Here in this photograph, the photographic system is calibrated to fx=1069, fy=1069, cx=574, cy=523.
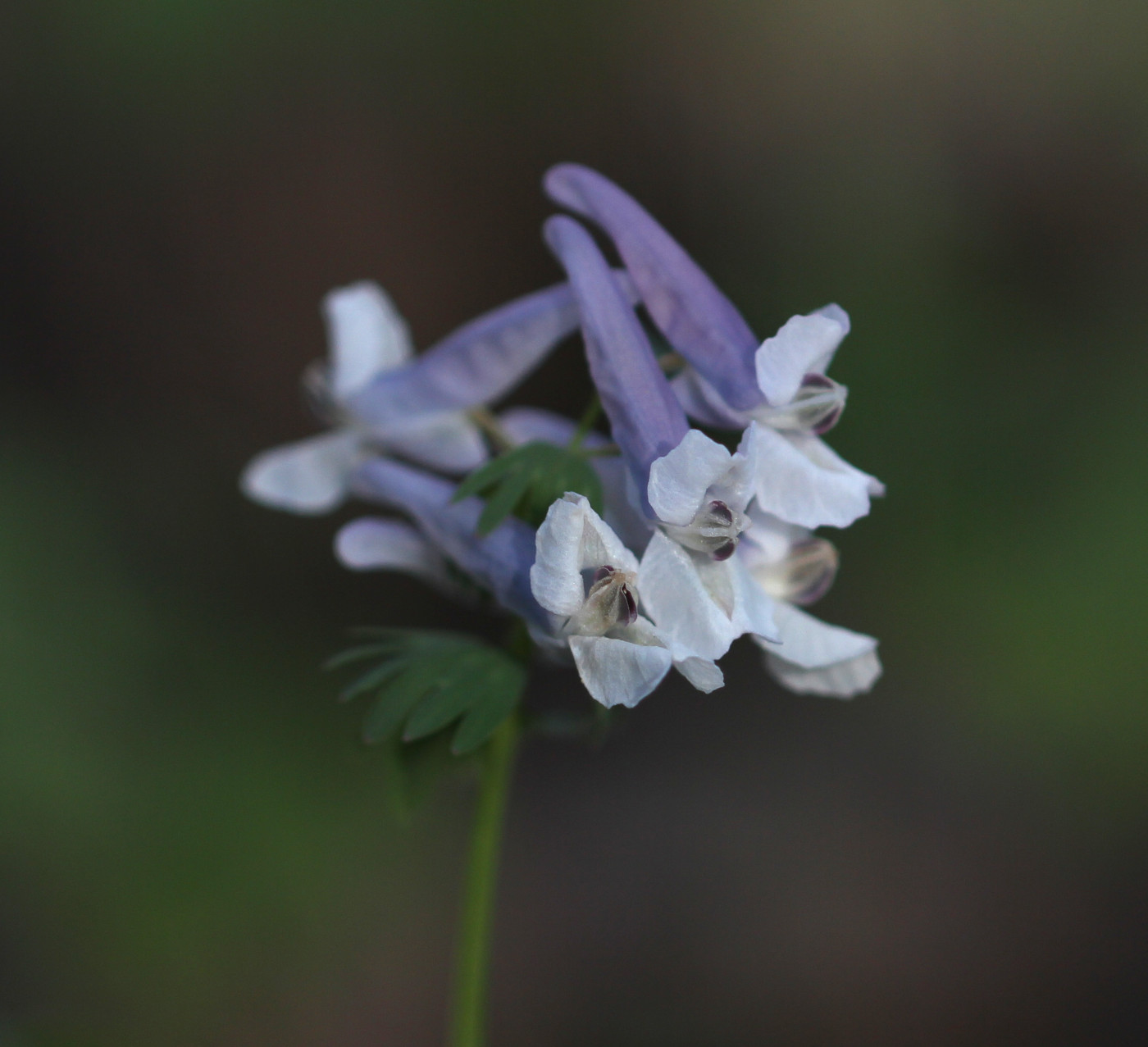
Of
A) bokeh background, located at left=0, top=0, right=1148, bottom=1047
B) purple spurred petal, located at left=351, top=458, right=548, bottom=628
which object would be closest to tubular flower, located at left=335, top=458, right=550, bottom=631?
purple spurred petal, located at left=351, top=458, right=548, bottom=628

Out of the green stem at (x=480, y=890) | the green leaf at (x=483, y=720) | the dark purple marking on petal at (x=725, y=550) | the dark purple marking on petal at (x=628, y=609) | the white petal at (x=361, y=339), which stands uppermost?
the white petal at (x=361, y=339)

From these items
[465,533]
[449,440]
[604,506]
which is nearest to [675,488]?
[604,506]

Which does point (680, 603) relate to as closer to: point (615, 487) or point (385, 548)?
point (615, 487)

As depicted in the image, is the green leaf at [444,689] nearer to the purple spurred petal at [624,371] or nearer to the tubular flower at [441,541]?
the tubular flower at [441,541]

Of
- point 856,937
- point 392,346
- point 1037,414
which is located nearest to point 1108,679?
point 1037,414

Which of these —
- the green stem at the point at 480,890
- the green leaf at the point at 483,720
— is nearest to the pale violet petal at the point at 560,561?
the green leaf at the point at 483,720

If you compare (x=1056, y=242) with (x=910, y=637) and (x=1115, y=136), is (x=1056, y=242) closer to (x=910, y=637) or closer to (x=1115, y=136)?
(x=1115, y=136)

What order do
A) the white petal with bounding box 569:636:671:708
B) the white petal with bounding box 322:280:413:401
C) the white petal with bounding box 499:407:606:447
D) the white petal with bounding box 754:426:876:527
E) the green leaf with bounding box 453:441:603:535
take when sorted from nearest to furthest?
1. the white petal with bounding box 569:636:671:708
2. the white petal with bounding box 754:426:876:527
3. the green leaf with bounding box 453:441:603:535
4. the white petal with bounding box 499:407:606:447
5. the white petal with bounding box 322:280:413:401

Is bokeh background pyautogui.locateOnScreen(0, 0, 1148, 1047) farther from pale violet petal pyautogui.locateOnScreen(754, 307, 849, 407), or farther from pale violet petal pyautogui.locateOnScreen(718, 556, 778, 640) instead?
pale violet petal pyautogui.locateOnScreen(754, 307, 849, 407)
